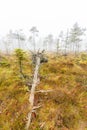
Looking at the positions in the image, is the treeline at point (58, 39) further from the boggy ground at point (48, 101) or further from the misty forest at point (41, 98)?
the boggy ground at point (48, 101)

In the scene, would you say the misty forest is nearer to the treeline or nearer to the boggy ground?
the boggy ground

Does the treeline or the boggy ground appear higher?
the treeline

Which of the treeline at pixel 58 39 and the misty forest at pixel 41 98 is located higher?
the treeline at pixel 58 39

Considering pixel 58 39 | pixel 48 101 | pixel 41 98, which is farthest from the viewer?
pixel 58 39

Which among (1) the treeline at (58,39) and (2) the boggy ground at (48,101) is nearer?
(2) the boggy ground at (48,101)

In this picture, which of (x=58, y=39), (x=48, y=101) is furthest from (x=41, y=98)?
(x=58, y=39)

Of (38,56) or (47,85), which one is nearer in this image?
(38,56)

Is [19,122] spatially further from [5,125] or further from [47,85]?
[47,85]

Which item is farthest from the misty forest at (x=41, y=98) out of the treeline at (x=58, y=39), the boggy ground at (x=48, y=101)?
the treeline at (x=58, y=39)

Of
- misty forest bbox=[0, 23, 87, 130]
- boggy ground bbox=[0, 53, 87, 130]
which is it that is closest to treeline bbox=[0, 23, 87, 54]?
misty forest bbox=[0, 23, 87, 130]

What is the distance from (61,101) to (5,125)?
11.8 ft

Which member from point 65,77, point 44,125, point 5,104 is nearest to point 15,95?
point 5,104

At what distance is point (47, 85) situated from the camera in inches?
504

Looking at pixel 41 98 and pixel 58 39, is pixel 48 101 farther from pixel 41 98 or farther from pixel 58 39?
pixel 58 39
